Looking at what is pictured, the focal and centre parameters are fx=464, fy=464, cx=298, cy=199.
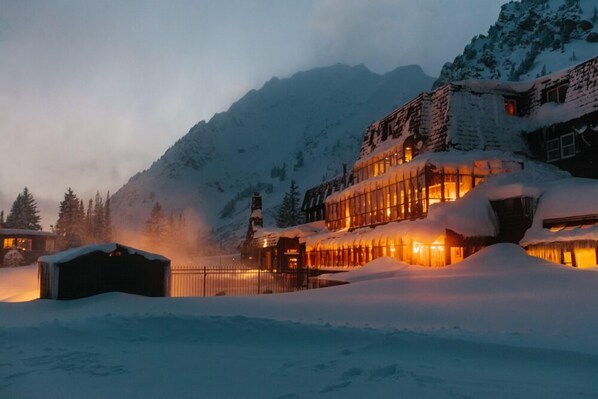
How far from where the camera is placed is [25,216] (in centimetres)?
7906

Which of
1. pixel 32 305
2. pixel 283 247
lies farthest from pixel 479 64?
pixel 32 305

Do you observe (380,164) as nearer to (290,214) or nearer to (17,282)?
(17,282)

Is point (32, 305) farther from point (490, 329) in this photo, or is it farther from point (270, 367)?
point (490, 329)

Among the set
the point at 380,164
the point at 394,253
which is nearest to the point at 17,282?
the point at 394,253

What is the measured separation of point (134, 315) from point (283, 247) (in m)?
36.1

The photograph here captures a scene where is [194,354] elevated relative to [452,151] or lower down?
lower down

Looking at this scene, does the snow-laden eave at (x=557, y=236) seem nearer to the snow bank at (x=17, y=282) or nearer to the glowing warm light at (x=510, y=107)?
the glowing warm light at (x=510, y=107)

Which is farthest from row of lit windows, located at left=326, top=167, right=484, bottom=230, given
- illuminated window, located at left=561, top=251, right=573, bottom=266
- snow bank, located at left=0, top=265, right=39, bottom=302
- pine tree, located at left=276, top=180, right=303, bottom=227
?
pine tree, located at left=276, top=180, right=303, bottom=227

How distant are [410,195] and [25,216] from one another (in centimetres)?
7210

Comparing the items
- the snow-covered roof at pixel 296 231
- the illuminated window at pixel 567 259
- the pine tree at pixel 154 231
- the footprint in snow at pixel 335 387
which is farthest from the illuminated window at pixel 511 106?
the pine tree at pixel 154 231

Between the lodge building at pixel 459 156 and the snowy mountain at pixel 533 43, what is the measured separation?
271 feet

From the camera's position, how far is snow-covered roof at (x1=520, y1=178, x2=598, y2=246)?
22.3 metres

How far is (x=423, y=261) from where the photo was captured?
27984 millimetres

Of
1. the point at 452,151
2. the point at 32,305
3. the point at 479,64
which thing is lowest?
the point at 32,305
